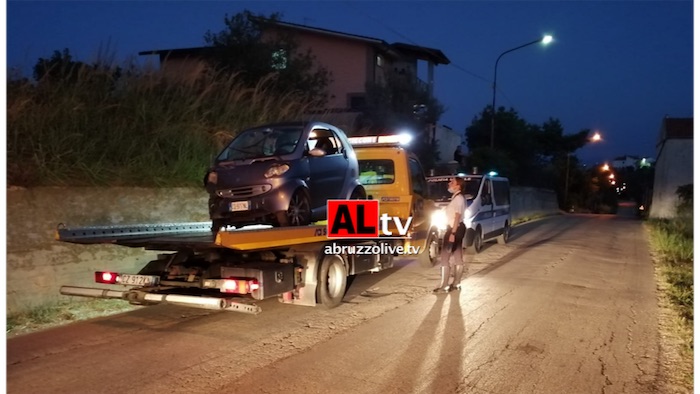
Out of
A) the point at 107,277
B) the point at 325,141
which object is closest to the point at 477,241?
the point at 325,141

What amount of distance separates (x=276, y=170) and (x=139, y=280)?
6.95ft

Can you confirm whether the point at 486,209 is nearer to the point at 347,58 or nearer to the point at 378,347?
the point at 378,347

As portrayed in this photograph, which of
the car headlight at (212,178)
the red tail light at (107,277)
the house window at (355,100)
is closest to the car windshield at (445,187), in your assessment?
the car headlight at (212,178)

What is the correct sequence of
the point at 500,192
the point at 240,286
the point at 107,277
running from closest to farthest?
the point at 240,286
the point at 107,277
the point at 500,192

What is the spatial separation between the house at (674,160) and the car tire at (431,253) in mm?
21737

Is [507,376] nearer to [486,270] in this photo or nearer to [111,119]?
[486,270]

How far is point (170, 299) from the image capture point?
6.71 metres

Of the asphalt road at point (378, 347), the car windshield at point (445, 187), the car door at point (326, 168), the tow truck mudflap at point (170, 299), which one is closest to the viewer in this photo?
the asphalt road at point (378, 347)

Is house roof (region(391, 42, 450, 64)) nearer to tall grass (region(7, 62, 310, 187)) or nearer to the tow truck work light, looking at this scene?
tall grass (region(7, 62, 310, 187))

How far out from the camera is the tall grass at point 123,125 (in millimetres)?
9430

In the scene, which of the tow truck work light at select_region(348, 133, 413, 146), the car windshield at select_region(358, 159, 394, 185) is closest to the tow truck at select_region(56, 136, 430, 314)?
the car windshield at select_region(358, 159, 394, 185)

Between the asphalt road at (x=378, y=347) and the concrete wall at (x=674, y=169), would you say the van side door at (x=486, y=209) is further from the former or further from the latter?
the concrete wall at (x=674, y=169)

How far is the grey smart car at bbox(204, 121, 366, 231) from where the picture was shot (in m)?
7.53

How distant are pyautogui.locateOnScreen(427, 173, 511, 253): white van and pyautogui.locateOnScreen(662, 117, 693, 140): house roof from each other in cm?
1817
